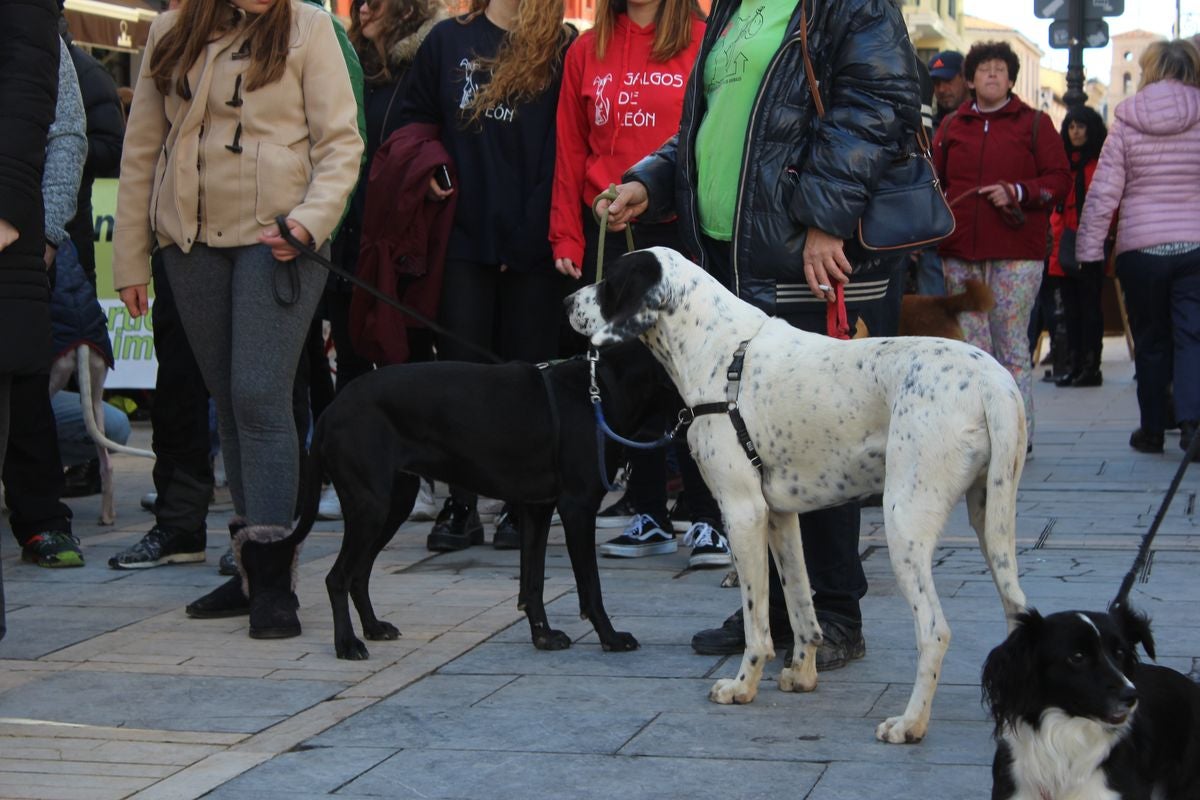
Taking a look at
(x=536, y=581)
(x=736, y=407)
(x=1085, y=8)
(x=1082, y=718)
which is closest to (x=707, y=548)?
(x=536, y=581)

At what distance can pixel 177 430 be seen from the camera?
6430mm

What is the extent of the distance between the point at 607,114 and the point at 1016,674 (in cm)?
337

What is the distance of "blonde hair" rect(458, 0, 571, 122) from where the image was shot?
→ 633 centimetres

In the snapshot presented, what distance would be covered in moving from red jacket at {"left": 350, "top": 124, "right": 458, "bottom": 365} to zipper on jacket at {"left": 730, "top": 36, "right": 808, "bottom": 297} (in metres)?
2.07

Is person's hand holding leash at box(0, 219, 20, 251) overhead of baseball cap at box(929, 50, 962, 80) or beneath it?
beneath

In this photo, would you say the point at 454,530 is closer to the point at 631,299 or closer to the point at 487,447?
the point at 487,447

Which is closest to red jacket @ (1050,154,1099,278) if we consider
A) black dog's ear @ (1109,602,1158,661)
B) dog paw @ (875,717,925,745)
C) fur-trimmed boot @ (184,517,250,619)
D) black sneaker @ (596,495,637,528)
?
black sneaker @ (596,495,637,528)

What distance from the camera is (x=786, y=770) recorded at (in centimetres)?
369

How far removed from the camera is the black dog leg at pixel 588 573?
487 cm

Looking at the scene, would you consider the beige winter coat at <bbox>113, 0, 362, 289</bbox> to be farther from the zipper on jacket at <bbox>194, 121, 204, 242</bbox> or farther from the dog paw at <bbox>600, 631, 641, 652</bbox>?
the dog paw at <bbox>600, 631, 641, 652</bbox>

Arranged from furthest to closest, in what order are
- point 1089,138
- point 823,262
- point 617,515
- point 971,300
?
point 1089,138
point 971,300
point 617,515
point 823,262

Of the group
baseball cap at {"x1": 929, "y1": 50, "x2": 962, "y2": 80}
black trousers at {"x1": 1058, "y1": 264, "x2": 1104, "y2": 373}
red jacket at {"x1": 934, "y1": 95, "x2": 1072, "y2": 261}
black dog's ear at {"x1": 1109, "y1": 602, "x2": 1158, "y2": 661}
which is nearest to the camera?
black dog's ear at {"x1": 1109, "y1": 602, "x2": 1158, "y2": 661}

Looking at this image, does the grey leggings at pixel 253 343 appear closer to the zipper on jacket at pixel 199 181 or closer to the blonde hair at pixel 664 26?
the zipper on jacket at pixel 199 181

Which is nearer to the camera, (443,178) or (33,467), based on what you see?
(443,178)
